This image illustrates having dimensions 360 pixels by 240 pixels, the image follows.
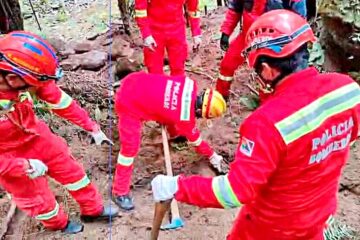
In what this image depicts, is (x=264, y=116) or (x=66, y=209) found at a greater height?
(x=264, y=116)

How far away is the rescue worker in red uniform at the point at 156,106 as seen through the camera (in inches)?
155

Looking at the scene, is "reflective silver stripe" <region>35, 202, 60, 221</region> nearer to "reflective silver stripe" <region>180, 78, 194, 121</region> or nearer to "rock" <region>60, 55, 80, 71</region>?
"reflective silver stripe" <region>180, 78, 194, 121</region>

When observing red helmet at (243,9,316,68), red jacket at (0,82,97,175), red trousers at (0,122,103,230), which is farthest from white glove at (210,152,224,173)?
red helmet at (243,9,316,68)

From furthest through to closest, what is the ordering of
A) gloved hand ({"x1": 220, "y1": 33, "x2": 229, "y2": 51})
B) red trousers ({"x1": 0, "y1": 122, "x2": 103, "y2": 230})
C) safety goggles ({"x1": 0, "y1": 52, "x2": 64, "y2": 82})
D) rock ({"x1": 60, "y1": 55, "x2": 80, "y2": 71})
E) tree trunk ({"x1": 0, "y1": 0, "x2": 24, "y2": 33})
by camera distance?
rock ({"x1": 60, "y1": 55, "x2": 80, "y2": 71}), tree trunk ({"x1": 0, "y1": 0, "x2": 24, "y2": 33}), gloved hand ({"x1": 220, "y1": 33, "x2": 229, "y2": 51}), red trousers ({"x1": 0, "y1": 122, "x2": 103, "y2": 230}), safety goggles ({"x1": 0, "y1": 52, "x2": 64, "y2": 82})

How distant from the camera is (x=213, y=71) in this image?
6.40 meters

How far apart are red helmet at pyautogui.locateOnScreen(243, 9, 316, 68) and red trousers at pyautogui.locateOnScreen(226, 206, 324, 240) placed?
826 millimetres

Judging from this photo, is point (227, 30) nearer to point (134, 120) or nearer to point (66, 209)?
point (134, 120)

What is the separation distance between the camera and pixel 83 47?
738 cm

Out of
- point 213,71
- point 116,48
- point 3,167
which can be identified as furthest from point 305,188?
point 116,48

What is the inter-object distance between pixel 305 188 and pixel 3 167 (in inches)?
78.6

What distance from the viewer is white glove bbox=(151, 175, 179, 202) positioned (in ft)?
8.26

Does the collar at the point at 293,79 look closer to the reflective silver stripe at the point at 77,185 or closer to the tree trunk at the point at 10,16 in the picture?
the reflective silver stripe at the point at 77,185

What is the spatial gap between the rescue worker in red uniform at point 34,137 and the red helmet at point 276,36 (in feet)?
5.02

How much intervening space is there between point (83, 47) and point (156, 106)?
3.59 m
